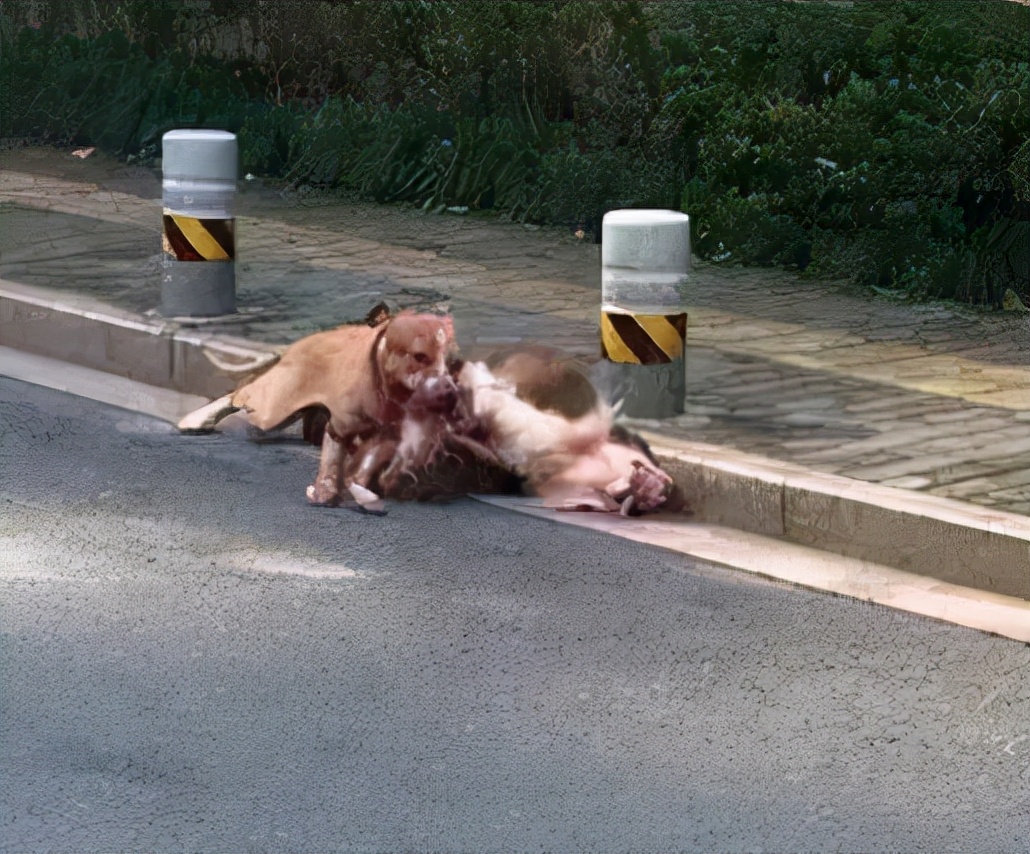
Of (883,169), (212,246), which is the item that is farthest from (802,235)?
(212,246)

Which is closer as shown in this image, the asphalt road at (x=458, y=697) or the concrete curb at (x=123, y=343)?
the asphalt road at (x=458, y=697)

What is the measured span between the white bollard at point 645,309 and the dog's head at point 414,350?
0.67 meters

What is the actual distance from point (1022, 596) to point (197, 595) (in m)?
2.50

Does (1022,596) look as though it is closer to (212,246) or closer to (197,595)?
(197,595)

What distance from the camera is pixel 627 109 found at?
11609 millimetres

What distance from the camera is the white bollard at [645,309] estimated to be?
22.6ft

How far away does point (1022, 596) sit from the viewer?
5426 millimetres

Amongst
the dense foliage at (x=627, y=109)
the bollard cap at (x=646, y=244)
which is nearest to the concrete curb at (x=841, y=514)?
the bollard cap at (x=646, y=244)

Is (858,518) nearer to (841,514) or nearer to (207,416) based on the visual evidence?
(841,514)

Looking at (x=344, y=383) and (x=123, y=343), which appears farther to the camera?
(x=123, y=343)

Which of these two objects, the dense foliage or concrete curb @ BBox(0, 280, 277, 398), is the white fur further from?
the dense foliage

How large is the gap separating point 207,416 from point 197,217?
59.3 inches

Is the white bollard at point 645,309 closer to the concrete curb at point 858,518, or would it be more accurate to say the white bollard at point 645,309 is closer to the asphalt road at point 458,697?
the concrete curb at point 858,518

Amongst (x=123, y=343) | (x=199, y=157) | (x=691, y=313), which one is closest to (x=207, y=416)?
(x=123, y=343)
